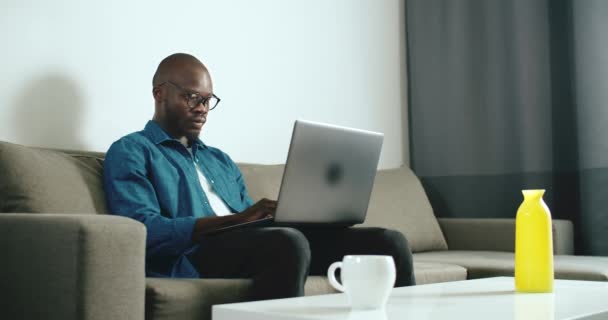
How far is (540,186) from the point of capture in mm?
3342

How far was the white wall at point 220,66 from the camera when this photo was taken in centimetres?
236

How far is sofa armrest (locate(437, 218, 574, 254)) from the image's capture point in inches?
118

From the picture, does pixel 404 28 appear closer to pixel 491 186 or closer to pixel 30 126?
pixel 491 186

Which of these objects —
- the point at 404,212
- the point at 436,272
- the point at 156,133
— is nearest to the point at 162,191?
the point at 156,133

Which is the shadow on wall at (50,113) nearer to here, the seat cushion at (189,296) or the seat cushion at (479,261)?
the seat cushion at (189,296)

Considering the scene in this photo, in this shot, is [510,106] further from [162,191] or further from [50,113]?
[50,113]

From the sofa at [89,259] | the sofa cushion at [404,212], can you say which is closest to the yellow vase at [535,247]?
the sofa at [89,259]

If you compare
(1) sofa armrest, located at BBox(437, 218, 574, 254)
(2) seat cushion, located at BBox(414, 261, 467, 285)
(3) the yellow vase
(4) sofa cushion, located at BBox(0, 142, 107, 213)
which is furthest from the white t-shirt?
(1) sofa armrest, located at BBox(437, 218, 574, 254)

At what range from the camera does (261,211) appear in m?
1.93

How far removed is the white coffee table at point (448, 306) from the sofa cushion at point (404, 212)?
1336mm

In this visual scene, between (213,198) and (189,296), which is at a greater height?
(213,198)

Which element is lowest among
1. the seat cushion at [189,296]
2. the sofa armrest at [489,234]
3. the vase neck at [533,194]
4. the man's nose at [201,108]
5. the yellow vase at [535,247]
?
the sofa armrest at [489,234]

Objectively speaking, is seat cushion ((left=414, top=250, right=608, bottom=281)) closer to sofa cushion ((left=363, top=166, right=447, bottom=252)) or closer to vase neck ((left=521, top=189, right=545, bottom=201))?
sofa cushion ((left=363, top=166, right=447, bottom=252))

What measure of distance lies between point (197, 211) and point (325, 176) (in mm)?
436
